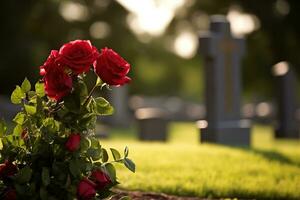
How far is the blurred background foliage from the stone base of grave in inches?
582

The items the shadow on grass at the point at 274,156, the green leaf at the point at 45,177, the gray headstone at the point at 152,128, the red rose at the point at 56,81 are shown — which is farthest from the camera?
the gray headstone at the point at 152,128

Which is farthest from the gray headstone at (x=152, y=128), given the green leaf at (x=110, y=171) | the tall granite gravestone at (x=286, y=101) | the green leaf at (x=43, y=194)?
the green leaf at (x=43, y=194)

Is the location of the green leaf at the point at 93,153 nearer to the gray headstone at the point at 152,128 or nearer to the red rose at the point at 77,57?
the red rose at the point at 77,57

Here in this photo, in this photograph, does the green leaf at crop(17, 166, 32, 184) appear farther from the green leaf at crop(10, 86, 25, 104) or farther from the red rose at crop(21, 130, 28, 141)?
the green leaf at crop(10, 86, 25, 104)

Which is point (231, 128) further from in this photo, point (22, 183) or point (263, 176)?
point (22, 183)

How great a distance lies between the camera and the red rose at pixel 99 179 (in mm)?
3648

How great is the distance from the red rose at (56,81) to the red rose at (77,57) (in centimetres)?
6

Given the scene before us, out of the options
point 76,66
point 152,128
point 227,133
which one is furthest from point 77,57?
point 152,128

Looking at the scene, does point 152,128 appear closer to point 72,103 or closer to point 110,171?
point 110,171

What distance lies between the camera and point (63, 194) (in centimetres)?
354

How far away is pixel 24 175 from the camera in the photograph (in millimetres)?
3496

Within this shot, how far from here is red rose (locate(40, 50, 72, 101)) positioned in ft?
11.6

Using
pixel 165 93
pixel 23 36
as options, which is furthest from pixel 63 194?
pixel 165 93

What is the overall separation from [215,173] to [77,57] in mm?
3467
